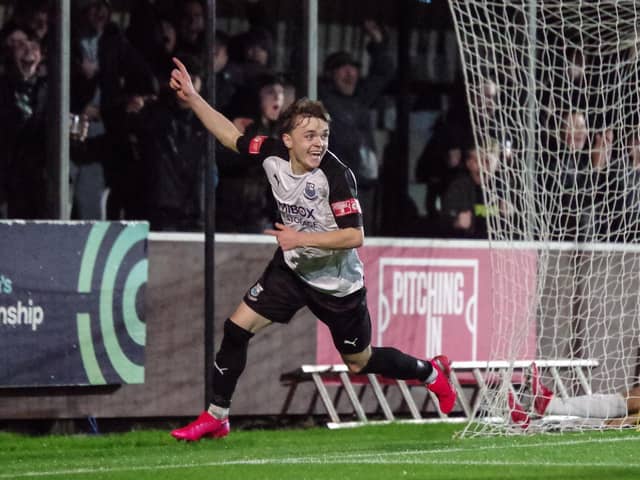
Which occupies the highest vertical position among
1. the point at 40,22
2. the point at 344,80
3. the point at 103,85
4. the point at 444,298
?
the point at 40,22

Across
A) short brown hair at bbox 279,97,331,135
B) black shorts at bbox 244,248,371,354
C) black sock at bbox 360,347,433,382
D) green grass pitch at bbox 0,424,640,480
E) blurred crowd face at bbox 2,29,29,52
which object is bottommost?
green grass pitch at bbox 0,424,640,480

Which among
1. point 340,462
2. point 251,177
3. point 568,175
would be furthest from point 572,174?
point 340,462

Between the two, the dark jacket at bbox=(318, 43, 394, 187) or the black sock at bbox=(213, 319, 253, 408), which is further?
the dark jacket at bbox=(318, 43, 394, 187)

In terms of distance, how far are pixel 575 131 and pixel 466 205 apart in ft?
3.80

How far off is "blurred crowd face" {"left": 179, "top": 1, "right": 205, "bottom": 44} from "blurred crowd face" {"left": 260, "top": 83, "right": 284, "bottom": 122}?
Result: 25.3 inches

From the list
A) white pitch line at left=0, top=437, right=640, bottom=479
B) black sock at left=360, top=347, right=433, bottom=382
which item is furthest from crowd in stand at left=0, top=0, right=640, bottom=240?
white pitch line at left=0, top=437, right=640, bottom=479

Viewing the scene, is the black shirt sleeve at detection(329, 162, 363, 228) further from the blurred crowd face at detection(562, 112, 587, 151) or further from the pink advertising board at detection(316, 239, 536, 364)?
the blurred crowd face at detection(562, 112, 587, 151)

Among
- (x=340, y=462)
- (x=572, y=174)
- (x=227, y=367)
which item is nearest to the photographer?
(x=340, y=462)

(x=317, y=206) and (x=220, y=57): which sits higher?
(x=220, y=57)

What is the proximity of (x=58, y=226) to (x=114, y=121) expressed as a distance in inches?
34.3

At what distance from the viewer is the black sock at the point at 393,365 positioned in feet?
30.1

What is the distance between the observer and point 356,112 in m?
11.8

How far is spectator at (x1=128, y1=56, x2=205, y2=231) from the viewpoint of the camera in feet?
35.6

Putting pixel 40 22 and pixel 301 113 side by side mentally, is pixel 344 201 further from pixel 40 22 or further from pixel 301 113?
pixel 40 22
